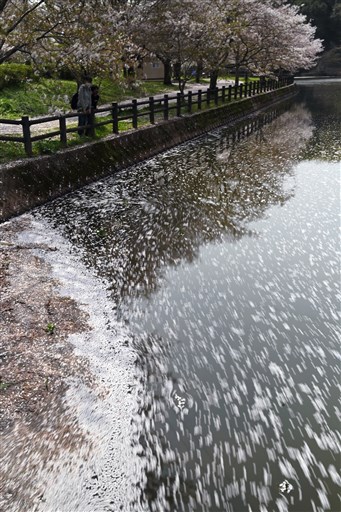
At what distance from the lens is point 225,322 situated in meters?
7.01

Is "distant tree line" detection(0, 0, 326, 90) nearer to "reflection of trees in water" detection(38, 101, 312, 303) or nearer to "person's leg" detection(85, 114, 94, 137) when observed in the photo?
"person's leg" detection(85, 114, 94, 137)

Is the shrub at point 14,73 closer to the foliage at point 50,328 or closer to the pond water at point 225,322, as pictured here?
the pond water at point 225,322

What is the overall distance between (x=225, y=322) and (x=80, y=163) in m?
8.87

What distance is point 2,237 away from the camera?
373 inches

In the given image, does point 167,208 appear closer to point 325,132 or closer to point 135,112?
point 135,112

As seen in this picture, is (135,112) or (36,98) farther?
(36,98)

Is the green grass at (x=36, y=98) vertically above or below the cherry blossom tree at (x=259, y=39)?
below

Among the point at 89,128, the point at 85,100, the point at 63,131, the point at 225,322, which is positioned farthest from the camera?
the point at 89,128

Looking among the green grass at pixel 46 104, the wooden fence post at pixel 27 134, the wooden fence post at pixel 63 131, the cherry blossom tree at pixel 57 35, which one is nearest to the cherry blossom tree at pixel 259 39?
the green grass at pixel 46 104

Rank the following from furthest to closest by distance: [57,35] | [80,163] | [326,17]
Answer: [326,17] < [80,163] < [57,35]

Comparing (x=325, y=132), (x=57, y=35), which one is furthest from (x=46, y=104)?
(x=325, y=132)

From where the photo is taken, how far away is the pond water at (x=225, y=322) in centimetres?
442

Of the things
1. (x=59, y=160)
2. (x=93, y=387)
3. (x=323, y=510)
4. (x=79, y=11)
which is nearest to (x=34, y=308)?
(x=93, y=387)

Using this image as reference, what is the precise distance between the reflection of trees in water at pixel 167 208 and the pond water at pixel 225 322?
5 cm
